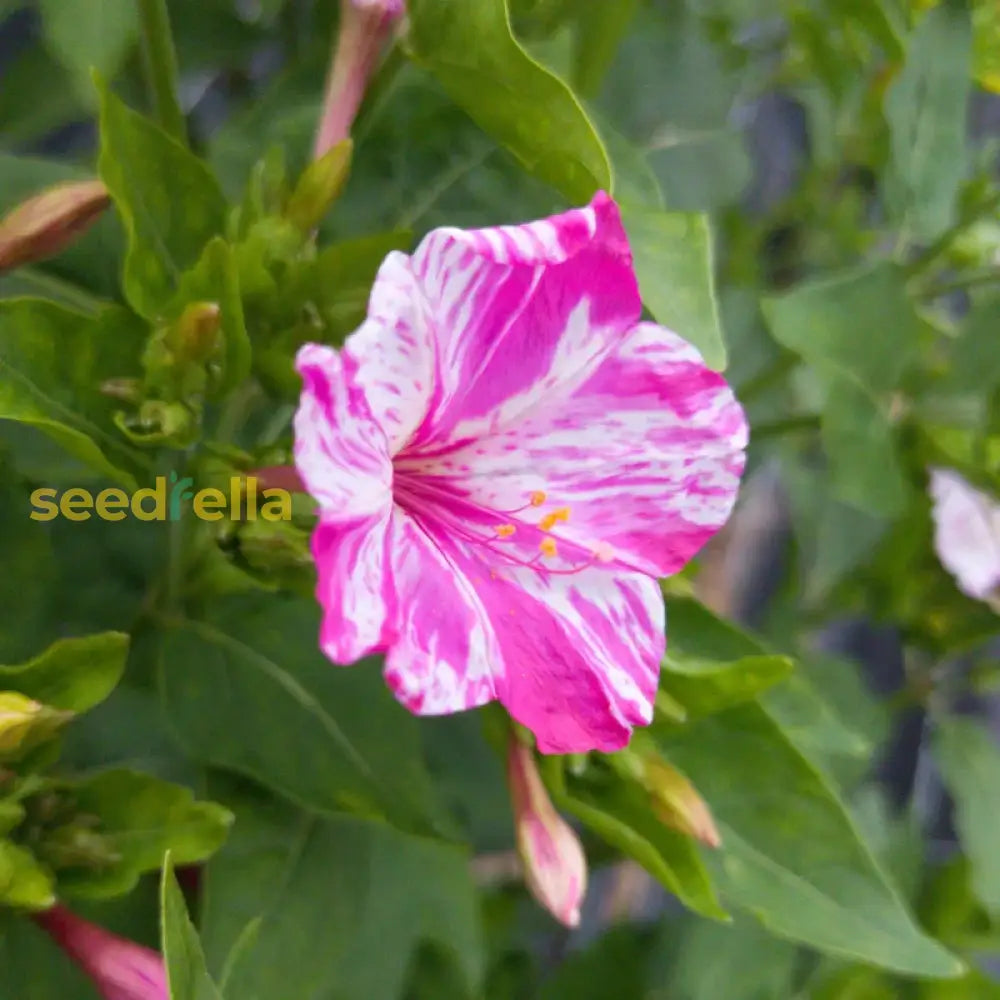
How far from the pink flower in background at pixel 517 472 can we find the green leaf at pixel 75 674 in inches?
6.5

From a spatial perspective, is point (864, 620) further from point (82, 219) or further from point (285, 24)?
point (82, 219)

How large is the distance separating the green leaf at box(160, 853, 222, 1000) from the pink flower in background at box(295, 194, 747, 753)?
0.13m

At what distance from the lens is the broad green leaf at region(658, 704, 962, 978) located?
661 mm

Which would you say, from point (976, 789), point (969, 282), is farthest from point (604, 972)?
point (969, 282)

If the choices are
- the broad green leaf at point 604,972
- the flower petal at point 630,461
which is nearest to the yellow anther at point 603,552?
the flower petal at point 630,461

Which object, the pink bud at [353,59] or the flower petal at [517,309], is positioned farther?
the pink bud at [353,59]

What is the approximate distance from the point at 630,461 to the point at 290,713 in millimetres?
286

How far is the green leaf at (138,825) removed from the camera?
545 millimetres

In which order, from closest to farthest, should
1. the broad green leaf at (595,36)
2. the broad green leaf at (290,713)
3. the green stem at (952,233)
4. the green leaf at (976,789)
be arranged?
the broad green leaf at (290,713)
the broad green leaf at (595,36)
the green stem at (952,233)
the green leaf at (976,789)

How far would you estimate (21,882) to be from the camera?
516 millimetres

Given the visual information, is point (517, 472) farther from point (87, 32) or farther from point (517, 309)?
point (87, 32)

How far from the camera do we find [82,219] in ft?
1.77

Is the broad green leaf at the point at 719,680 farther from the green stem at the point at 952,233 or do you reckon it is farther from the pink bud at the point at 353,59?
the green stem at the point at 952,233

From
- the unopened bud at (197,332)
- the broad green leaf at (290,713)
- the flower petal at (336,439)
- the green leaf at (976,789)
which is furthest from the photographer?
the green leaf at (976,789)
